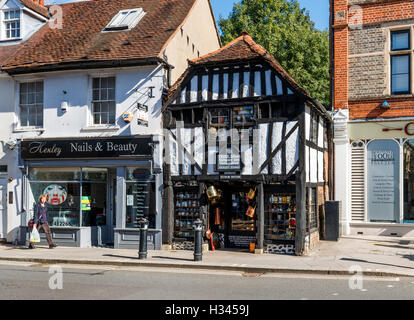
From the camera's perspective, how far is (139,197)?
15.7 m

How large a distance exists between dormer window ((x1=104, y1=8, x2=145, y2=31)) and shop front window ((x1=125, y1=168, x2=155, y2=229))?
18.3ft

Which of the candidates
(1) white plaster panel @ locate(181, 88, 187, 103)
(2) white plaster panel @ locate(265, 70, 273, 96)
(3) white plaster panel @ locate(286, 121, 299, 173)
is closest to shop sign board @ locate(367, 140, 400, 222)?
(3) white plaster panel @ locate(286, 121, 299, 173)

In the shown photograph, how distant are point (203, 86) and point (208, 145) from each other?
183 cm

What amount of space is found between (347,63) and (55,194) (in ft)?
36.2

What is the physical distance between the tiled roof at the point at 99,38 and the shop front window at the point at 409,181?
876 centimetres

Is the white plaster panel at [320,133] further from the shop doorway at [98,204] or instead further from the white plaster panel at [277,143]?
the shop doorway at [98,204]

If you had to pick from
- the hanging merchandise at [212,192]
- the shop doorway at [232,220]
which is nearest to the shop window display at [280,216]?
the shop doorway at [232,220]

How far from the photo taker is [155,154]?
15320 mm

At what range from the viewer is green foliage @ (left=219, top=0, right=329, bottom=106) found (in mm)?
29828

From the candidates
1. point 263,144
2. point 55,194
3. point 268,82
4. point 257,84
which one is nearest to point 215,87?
point 257,84

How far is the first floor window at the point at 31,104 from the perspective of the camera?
17.0 meters

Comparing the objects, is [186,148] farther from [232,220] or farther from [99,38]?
[99,38]

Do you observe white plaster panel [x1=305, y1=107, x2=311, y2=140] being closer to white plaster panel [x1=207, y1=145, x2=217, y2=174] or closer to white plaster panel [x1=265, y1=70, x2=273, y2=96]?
white plaster panel [x1=265, y1=70, x2=273, y2=96]
